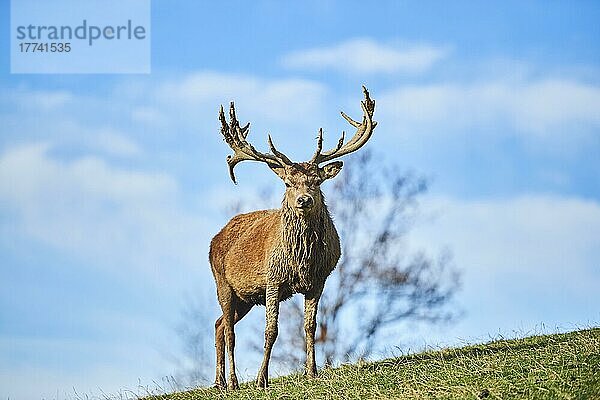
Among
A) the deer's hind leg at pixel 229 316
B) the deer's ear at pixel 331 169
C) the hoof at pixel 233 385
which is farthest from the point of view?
the deer's hind leg at pixel 229 316

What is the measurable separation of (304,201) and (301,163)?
780 mm

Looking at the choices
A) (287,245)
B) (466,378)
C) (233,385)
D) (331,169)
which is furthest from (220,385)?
(466,378)

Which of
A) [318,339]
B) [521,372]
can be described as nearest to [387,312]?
[318,339]

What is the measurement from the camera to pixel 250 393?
45.1ft

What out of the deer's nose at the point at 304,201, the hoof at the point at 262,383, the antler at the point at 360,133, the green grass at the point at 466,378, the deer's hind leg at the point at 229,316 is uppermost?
the antler at the point at 360,133

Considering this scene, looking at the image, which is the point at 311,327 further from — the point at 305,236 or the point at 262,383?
the point at 305,236

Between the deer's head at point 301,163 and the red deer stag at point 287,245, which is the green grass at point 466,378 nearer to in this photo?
the red deer stag at point 287,245

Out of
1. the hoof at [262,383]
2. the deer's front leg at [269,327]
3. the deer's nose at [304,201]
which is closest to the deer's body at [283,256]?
the deer's front leg at [269,327]

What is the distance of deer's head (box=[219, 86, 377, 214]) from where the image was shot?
45.8ft

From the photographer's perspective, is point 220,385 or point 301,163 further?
point 220,385

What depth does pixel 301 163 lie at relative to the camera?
14258 mm

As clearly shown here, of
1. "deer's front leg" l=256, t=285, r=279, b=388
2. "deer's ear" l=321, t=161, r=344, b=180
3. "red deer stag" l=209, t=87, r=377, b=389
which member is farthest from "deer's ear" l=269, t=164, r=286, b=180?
"deer's front leg" l=256, t=285, r=279, b=388

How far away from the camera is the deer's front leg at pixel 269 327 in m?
14.3

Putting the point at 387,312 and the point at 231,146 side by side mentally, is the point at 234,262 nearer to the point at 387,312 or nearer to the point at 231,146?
the point at 231,146
